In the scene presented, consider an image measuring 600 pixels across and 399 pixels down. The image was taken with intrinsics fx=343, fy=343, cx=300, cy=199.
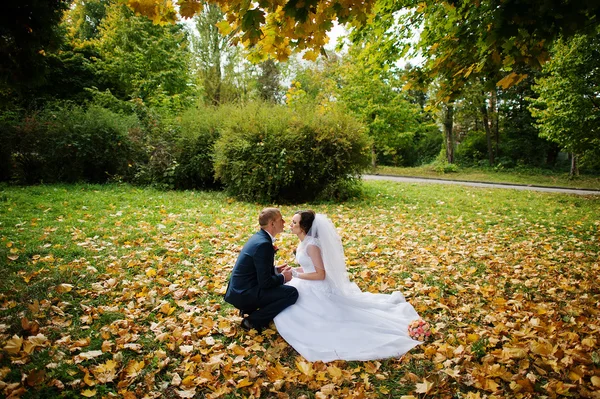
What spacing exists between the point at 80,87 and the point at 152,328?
22318 millimetres

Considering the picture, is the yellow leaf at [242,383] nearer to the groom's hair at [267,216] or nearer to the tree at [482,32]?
the groom's hair at [267,216]

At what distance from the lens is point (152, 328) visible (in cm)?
370

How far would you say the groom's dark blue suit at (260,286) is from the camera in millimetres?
3570

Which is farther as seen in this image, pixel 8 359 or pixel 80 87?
pixel 80 87

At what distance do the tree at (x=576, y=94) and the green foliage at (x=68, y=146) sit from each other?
1743cm

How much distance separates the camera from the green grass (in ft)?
64.0

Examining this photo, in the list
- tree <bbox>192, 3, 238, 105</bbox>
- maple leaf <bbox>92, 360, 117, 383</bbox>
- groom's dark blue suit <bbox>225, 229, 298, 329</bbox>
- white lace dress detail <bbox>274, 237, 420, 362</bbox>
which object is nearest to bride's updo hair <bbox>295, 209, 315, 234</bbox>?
white lace dress detail <bbox>274, 237, 420, 362</bbox>

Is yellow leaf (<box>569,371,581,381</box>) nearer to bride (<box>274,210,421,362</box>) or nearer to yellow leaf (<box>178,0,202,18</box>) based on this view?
bride (<box>274,210,421,362</box>)

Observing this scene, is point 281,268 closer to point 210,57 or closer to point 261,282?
point 261,282

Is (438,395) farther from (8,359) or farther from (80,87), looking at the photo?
(80,87)

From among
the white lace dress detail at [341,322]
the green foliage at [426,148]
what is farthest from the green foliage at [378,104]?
the white lace dress detail at [341,322]

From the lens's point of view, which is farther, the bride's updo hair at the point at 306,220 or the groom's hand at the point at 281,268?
the groom's hand at the point at 281,268

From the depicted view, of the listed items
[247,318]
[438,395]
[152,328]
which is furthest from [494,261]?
[152,328]

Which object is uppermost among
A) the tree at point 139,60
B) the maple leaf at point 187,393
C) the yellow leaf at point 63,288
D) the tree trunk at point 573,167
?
the tree at point 139,60
